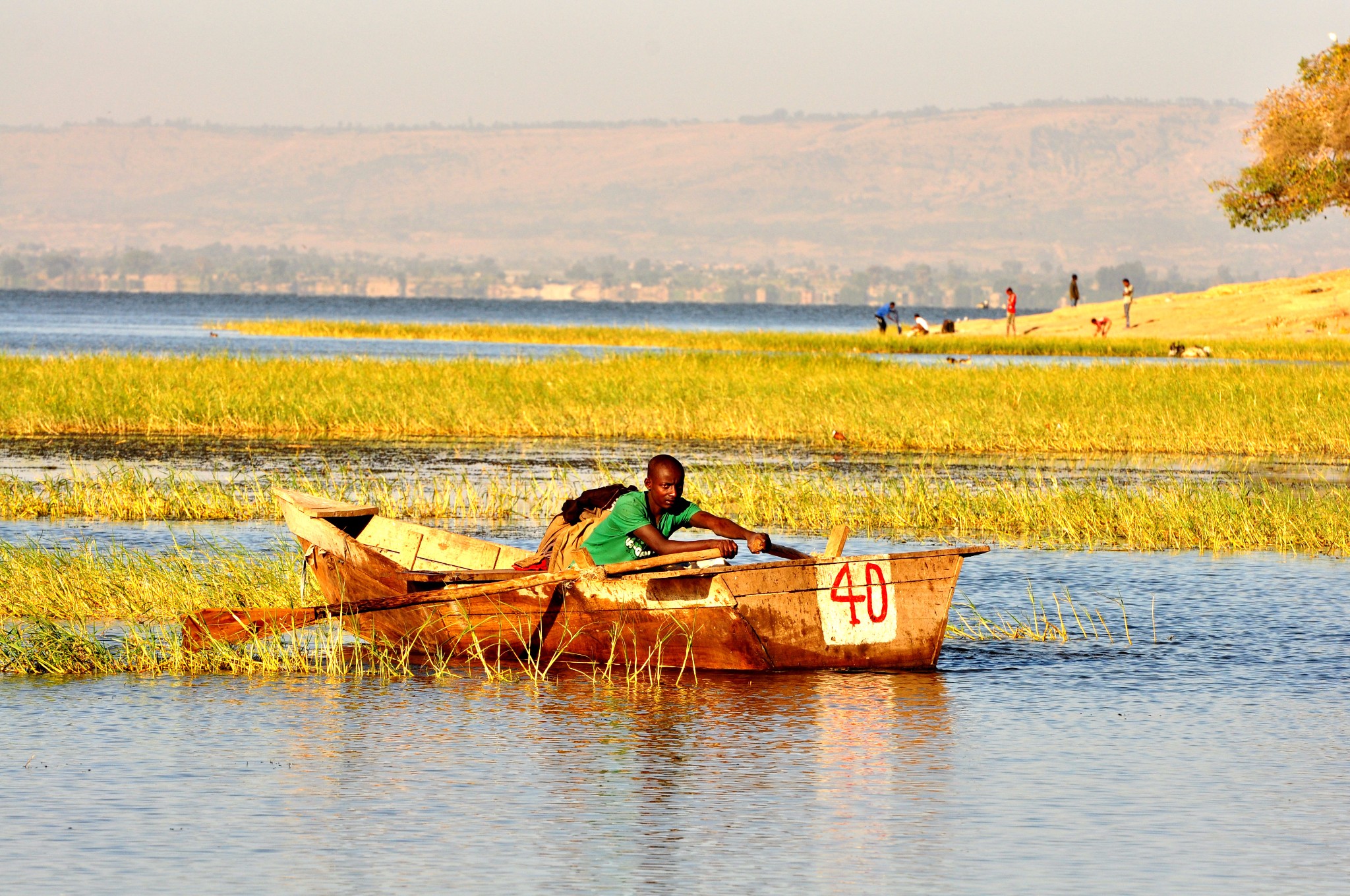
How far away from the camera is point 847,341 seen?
2562 inches

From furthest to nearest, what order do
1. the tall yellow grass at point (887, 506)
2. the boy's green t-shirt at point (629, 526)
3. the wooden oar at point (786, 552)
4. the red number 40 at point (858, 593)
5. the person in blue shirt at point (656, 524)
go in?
1. the tall yellow grass at point (887, 506)
2. the boy's green t-shirt at point (629, 526)
3. the person in blue shirt at point (656, 524)
4. the wooden oar at point (786, 552)
5. the red number 40 at point (858, 593)

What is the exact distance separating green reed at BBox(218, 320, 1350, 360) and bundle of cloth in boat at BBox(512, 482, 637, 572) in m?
41.7

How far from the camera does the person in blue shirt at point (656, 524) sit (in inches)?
517

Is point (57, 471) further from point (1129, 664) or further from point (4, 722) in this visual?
point (1129, 664)

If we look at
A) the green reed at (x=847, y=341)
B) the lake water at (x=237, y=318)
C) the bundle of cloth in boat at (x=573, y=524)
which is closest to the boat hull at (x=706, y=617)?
the bundle of cloth in boat at (x=573, y=524)

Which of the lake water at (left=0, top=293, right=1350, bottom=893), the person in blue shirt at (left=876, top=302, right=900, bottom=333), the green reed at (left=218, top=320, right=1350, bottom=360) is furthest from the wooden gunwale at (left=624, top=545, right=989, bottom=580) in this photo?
the person in blue shirt at (left=876, top=302, right=900, bottom=333)

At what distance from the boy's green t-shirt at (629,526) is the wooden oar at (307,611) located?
0.41m

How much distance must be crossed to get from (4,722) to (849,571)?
18.8ft

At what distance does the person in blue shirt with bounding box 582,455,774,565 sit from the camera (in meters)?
13.1

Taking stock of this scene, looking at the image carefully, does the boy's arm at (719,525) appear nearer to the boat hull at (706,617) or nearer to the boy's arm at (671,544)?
the boy's arm at (671,544)

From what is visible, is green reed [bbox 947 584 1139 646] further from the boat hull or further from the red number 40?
the red number 40

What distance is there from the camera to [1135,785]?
10320mm

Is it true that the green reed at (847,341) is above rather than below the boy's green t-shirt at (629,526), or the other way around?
above

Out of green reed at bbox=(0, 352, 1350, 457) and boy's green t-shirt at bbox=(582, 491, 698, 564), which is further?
green reed at bbox=(0, 352, 1350, 457)
